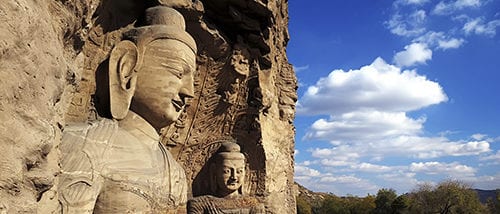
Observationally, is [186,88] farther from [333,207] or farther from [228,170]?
[333,207]

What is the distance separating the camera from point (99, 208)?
286 centimetres

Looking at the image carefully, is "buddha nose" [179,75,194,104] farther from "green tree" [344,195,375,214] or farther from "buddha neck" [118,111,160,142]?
"green tree" [344,195,375,214]

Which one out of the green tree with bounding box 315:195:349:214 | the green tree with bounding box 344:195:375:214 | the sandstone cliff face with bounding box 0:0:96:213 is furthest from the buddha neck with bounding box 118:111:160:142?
the green tree with bounding box 344:195:375:214

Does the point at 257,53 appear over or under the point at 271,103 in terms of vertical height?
over

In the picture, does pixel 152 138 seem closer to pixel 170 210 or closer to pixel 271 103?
pixel 170 210

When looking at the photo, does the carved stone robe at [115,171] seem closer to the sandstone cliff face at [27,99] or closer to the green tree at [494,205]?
the sandstone cliff face at [27,99]

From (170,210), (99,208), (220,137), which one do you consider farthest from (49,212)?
(220,137)

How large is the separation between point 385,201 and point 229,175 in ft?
100

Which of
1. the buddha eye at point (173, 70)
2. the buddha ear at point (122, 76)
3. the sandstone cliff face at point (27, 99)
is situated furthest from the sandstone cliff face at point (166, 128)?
the buddha eye at point (173, 70)

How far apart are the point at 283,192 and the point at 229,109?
1475 millimetres

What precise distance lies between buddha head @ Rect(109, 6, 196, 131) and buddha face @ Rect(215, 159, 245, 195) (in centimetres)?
142

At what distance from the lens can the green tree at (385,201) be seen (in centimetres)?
3231

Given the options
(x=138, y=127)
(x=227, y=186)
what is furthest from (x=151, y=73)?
(x=227, y=186)

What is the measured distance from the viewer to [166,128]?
4516 mm
